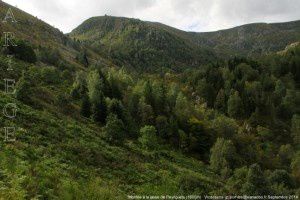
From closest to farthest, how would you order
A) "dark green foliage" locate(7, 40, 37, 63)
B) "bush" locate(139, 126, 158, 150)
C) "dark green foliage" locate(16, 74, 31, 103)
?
"dark green foliage" locate(16, 74, 31, 103) → "bush" locate(139, 126, 158, 150) → "dark green foliage" locate(7, 40, 37, 63)

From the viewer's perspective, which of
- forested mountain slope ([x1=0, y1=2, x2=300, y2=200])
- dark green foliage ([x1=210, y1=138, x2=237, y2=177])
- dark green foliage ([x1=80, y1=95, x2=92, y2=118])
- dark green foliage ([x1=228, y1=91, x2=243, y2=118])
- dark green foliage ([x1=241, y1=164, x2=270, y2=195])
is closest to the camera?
forested mountain slope ([x1=0, y1=2, x2=300, y2=200])

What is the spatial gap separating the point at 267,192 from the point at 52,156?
3101 cm

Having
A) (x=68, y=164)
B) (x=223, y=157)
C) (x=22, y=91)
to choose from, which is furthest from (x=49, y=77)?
(x=68, y=164)

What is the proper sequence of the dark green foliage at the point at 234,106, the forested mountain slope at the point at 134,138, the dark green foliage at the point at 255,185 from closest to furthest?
the forested mountain slope at the point at 134,138, the dark green foliage at the point at 255,185, the dark green foliage at the point at 234,106

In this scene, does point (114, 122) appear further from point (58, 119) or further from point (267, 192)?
point (267, 192)

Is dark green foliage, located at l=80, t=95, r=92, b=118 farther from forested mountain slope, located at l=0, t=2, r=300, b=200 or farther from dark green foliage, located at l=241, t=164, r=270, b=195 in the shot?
dark green foliage, located at l=241, t=164, r=270, b=195

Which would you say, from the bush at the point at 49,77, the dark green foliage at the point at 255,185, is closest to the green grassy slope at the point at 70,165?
the dark green foliage at the point at 255,185

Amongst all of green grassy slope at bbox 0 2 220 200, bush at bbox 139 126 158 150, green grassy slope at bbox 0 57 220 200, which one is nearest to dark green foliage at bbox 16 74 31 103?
green grassy slope at bbox 0 2 220 200

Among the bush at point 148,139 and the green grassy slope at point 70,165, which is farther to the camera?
the bush at point 148,139

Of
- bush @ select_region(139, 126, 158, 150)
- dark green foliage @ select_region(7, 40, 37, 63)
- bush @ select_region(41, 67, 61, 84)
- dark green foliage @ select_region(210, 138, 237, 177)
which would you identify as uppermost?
dark green foliage @ select_region(7, 40, 37, 63)

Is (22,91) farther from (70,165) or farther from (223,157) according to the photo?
(223,157)

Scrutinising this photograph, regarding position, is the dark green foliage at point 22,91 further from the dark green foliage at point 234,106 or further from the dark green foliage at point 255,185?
the dark green foliage at point 234,106

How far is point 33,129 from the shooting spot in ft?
133

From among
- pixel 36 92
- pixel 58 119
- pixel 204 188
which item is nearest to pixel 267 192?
pixel 204 188
